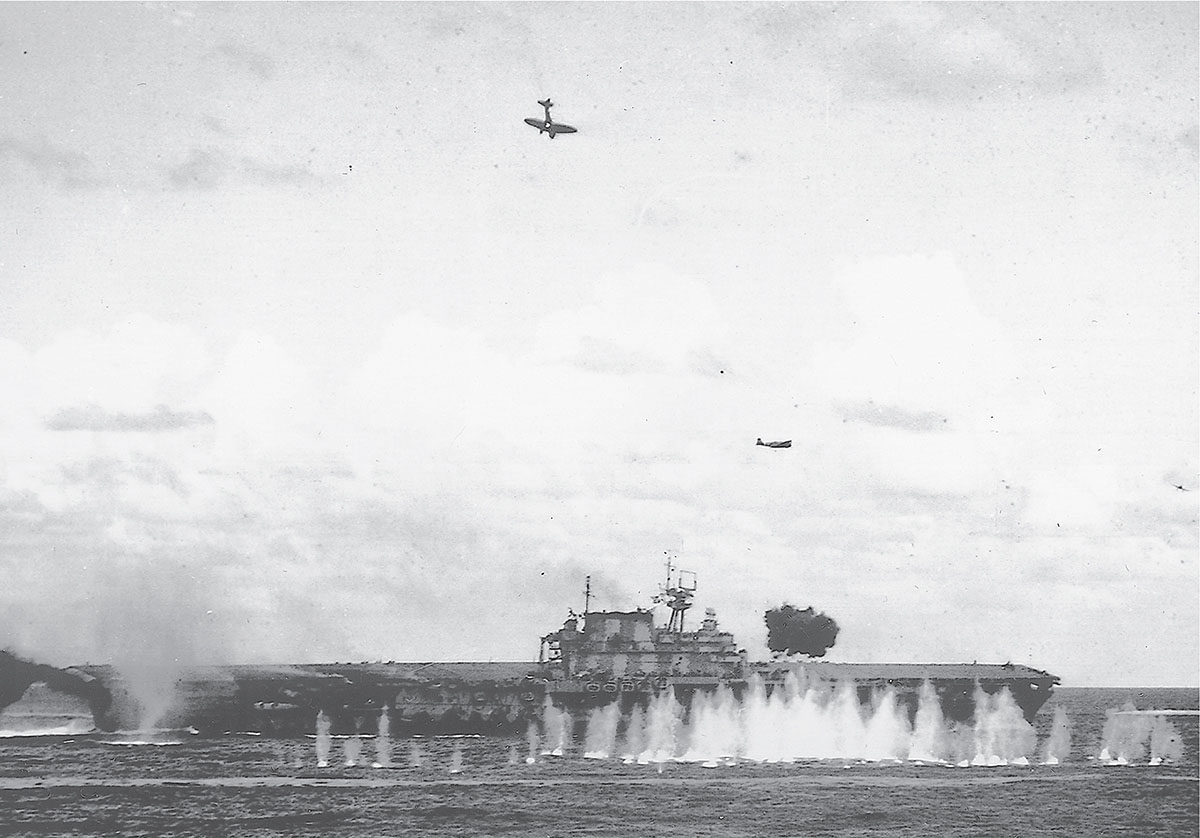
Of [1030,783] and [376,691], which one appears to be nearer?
[1030,783]

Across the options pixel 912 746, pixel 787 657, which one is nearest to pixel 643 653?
pixel 912 746

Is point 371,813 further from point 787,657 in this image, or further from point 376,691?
point 787,657

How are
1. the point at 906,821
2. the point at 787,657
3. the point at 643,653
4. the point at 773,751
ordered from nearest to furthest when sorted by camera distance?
the point at 906,821
the point at 773,751
the point at 643,653
the point at 787,657

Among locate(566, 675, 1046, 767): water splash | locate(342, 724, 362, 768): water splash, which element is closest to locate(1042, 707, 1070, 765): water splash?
locate(566, 675, 1046, 767): water splash

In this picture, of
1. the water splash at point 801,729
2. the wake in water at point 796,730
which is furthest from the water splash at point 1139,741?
the water splash at point 801,729

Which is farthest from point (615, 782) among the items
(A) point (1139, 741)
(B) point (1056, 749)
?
(A) point (1139, 741)

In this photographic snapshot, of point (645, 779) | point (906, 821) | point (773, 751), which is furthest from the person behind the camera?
point (773, 751)

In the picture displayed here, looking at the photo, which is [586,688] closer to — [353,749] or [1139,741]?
[353,749]
